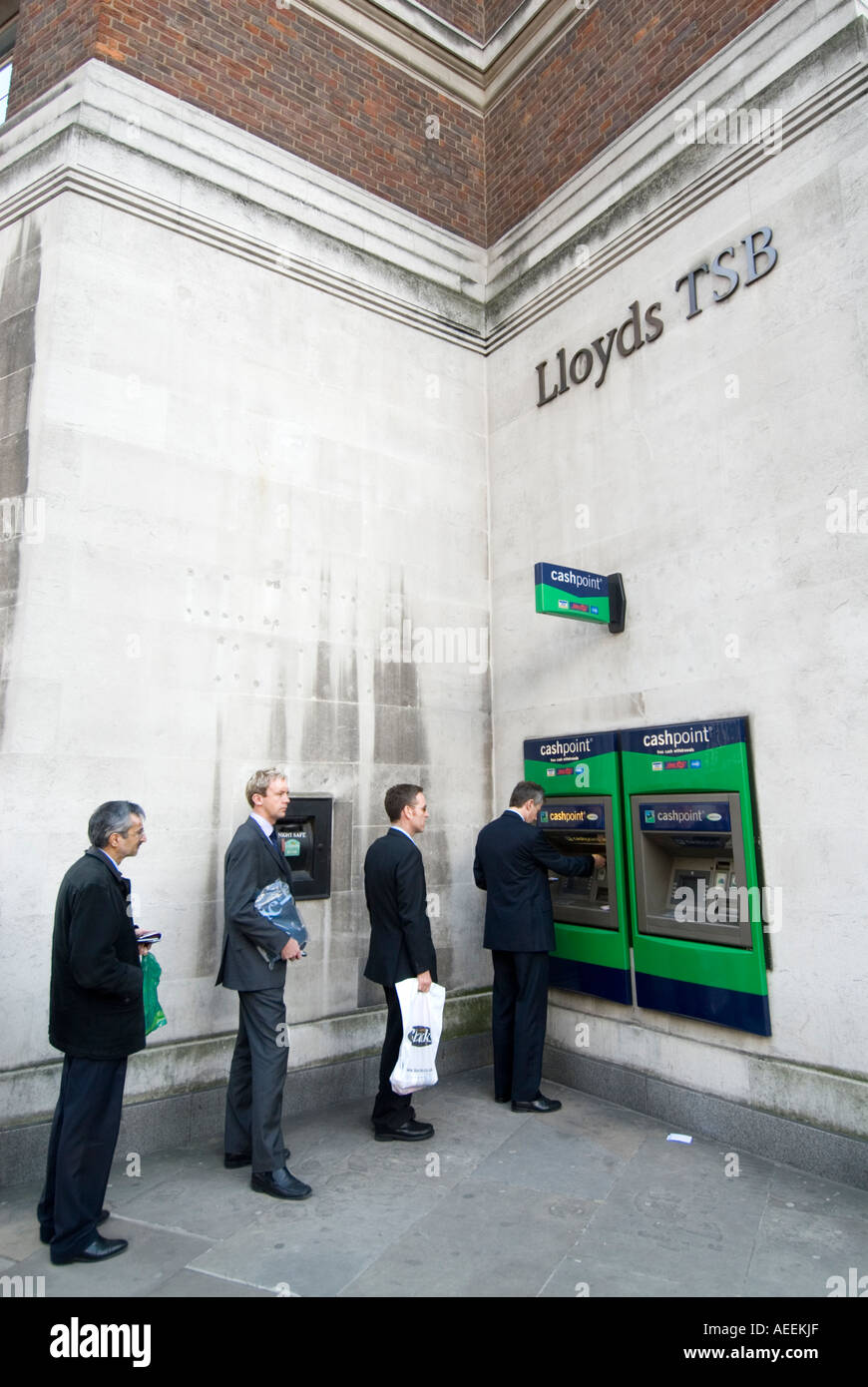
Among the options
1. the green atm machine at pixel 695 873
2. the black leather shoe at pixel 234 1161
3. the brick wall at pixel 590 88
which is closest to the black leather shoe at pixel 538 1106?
the green atm machine at pixel 695 873

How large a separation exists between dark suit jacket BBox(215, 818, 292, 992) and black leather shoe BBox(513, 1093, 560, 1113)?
1.93 meters

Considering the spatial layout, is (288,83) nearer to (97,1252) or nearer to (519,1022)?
(519,1022)

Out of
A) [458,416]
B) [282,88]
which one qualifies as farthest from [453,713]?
[282,88]

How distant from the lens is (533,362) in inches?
263

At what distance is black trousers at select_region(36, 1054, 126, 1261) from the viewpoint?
336 centimetres

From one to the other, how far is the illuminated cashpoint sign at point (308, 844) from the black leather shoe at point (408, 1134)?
1465 millimetres

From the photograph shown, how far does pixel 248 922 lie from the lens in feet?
13.4

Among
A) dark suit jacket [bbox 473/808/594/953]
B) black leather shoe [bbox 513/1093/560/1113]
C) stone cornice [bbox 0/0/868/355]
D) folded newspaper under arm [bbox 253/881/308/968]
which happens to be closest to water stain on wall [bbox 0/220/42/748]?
stone cornice [bbox 0/0/868/355]

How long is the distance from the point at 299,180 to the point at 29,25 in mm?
2117

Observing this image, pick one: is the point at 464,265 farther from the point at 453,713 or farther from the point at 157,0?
the point at 453,713

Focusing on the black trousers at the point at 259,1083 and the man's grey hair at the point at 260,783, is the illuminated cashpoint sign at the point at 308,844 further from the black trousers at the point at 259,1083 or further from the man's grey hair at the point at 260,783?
the black trousers at the point at 259,1083

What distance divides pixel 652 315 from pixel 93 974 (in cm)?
515

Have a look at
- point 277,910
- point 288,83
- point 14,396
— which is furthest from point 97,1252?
point 288,83

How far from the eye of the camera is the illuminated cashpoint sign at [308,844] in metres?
5.45
